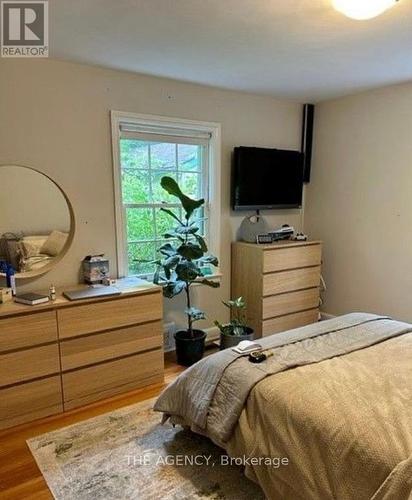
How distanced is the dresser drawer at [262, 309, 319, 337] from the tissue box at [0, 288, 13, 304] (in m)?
2.07

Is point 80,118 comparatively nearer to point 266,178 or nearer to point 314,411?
point 266,178

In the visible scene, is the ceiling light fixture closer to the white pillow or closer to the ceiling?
the ceiling

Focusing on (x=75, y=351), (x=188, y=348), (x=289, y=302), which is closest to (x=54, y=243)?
(x=75, y=351)

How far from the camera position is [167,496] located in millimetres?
1710

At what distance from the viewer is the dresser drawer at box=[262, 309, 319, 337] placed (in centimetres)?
345

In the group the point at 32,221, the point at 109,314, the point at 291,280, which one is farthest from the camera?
the point at 291,280

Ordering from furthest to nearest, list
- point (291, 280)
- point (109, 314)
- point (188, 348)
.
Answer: point (291, 280)
point (188, 348)
point (109, 314)

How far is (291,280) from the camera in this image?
3531 millimetres

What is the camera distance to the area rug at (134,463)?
174cm

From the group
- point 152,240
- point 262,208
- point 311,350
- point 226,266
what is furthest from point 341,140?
point 311,350

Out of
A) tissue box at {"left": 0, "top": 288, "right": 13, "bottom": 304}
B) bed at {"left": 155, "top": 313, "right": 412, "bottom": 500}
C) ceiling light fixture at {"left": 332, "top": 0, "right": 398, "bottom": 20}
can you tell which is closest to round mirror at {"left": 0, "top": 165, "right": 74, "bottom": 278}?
tissue box at {"left": 0, "top": 288, "right": 13, "bottom": 304}

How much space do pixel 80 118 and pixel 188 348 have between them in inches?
75.7

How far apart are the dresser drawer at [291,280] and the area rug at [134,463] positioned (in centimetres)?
156

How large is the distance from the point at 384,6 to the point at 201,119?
187cm
